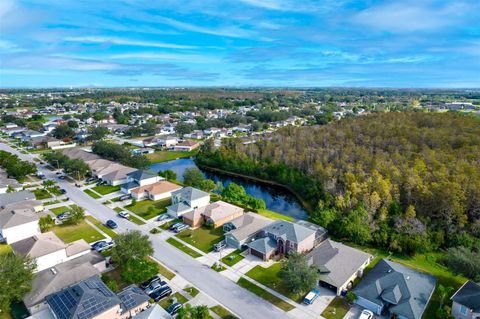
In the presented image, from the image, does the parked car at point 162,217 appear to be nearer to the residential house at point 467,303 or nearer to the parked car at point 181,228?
the parked car at point 181,228

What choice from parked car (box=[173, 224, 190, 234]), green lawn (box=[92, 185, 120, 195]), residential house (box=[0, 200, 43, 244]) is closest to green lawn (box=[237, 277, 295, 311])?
parked car (box=[173, 224, 190, 234])

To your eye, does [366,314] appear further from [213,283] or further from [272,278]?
[213,283]

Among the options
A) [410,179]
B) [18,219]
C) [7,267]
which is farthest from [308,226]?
[18,219]

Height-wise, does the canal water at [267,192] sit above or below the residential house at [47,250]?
below

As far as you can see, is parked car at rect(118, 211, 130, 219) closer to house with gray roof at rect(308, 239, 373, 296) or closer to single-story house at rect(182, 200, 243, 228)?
single-story house at rect(182, 200, 243, 228)

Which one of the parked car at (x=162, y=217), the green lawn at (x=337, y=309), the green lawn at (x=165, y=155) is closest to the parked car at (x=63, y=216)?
the parked car at (x=162, y=217)

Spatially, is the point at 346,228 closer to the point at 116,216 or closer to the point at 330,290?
the point at 330,290

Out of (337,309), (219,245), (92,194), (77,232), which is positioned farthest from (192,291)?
(92,194)
